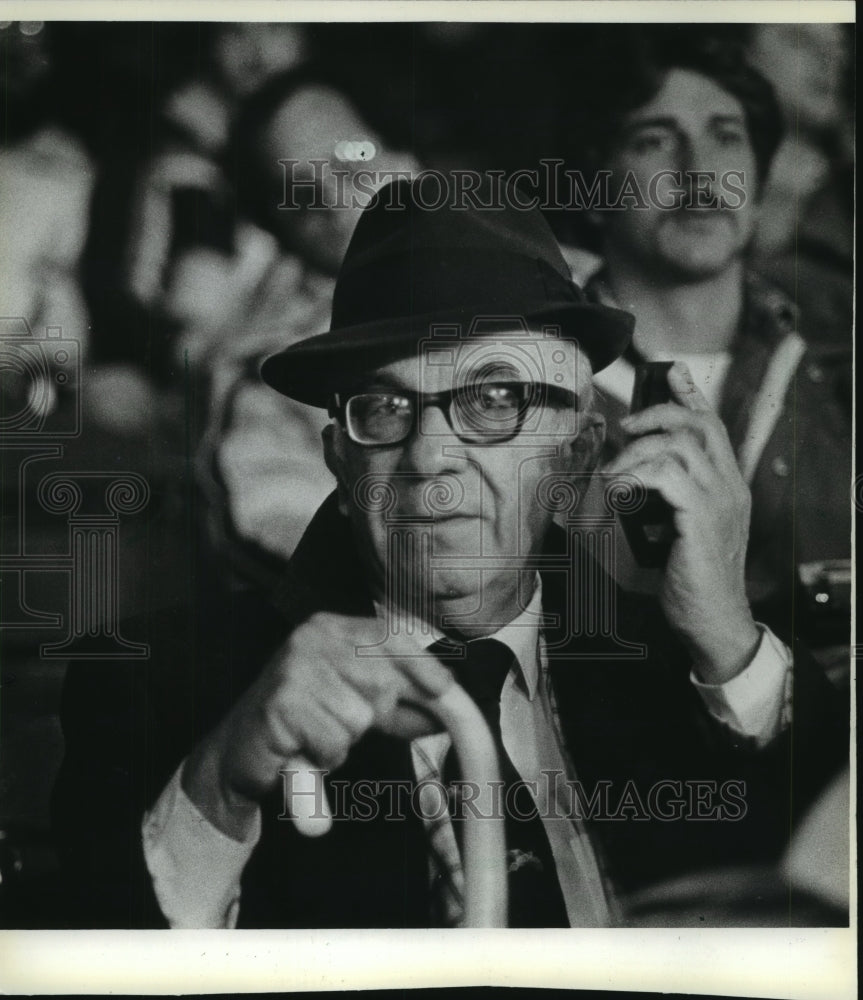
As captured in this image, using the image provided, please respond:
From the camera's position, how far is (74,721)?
4.00 m

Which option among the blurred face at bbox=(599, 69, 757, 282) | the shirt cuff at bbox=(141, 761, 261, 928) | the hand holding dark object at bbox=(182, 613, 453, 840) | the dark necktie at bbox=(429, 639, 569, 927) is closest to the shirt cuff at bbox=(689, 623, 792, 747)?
the dark necktie at bbox=(429, 639, 569, 927)

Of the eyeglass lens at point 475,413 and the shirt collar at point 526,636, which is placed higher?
the eyeglass lens at point 475,413

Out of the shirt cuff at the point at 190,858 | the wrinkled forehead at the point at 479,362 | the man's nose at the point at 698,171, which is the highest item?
the man's nose at the point at 698,171

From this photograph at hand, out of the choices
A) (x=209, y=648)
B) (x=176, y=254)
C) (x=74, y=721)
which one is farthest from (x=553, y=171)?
(x=74, y=721)

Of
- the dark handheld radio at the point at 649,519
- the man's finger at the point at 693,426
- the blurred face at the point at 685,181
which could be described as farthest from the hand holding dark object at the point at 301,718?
the blurred face at the point at 685,181

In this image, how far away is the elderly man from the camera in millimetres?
3920

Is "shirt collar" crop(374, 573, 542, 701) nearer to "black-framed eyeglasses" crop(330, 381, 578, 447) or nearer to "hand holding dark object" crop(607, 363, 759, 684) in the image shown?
"hand holding dark object" crop(607, 363, 759, 684)

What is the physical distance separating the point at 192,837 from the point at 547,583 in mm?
1486

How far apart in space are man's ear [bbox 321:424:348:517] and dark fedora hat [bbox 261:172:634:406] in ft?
0.35

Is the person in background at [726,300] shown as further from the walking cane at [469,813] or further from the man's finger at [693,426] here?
the walking cane at [469,813]

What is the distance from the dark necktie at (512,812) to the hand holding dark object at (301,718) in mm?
88

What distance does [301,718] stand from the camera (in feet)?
13.0

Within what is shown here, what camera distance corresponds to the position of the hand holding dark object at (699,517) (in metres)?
3.94

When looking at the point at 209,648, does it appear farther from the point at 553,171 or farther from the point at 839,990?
the point at 839,990
